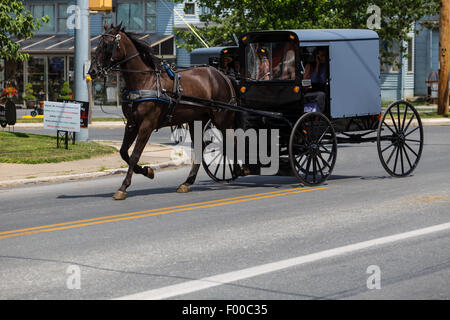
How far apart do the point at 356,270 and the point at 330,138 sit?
6338mm

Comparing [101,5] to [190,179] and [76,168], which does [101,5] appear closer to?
[76,168]

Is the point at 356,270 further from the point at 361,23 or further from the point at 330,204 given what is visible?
the point at 361,23

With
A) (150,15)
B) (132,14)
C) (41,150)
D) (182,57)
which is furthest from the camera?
(132,14)

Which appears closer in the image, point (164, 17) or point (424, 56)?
point (164, 17)

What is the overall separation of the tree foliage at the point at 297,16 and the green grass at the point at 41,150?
43.3ft

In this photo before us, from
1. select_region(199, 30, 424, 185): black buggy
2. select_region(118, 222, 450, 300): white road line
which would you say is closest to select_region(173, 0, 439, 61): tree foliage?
select_region(199, 30, 424, 185): black buggy

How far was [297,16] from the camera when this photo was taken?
107ft

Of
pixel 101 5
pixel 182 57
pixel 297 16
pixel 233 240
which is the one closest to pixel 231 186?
pixel 233 240

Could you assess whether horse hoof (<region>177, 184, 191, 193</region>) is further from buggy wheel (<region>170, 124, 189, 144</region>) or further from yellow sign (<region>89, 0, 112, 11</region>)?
buggy wheel (<region>170, 124, 189, 144</region>)

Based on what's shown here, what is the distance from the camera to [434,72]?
48.8 m

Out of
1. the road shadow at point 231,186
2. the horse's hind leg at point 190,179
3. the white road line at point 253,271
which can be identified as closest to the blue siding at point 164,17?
the road shadow at point 231,186

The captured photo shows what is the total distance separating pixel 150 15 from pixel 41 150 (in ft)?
103

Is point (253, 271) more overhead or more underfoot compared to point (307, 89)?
more underfoot

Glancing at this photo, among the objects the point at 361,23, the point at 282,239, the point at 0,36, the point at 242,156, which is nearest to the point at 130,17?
the point at 361,23
